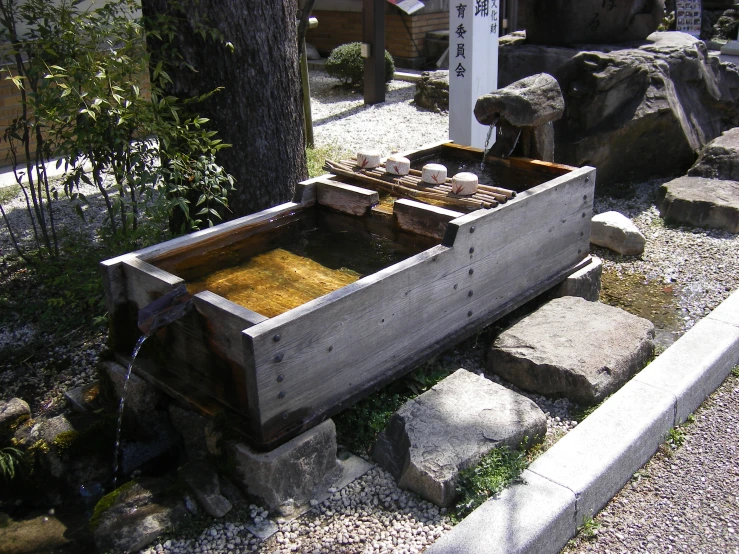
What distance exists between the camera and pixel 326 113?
10062 mm

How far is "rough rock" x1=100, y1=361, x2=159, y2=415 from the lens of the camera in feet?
10.7

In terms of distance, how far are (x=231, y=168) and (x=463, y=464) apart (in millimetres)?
2430

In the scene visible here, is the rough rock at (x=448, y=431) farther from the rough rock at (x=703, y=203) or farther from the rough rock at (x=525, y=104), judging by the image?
the rough rock at (x=703, y=203)

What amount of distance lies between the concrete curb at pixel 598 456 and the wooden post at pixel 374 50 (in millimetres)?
7338

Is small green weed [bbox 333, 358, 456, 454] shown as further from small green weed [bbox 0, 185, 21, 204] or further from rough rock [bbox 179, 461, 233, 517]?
small green weed [bbox 0, 185, 21, 204]

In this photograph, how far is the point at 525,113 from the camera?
445 cm

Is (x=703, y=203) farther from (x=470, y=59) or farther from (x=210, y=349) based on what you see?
(x=210, y=349)

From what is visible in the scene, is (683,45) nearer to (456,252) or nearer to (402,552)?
(456,252)

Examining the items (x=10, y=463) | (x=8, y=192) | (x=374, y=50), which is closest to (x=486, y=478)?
(x=10, y=463)

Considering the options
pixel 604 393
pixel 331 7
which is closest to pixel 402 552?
pixel 604 393

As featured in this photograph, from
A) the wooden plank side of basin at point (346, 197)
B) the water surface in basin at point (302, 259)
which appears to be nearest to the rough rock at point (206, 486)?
the water surface in basin at point (302, 259)

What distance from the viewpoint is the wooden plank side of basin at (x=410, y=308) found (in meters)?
2.81

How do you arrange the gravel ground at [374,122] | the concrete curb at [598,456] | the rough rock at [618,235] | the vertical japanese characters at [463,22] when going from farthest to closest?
the gravel ground at [374,122] → the vertical japanese characters at [463,22] → the rough rock at [618,235] → the concrete curb at [598,456]

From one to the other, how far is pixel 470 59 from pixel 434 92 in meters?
3.49
